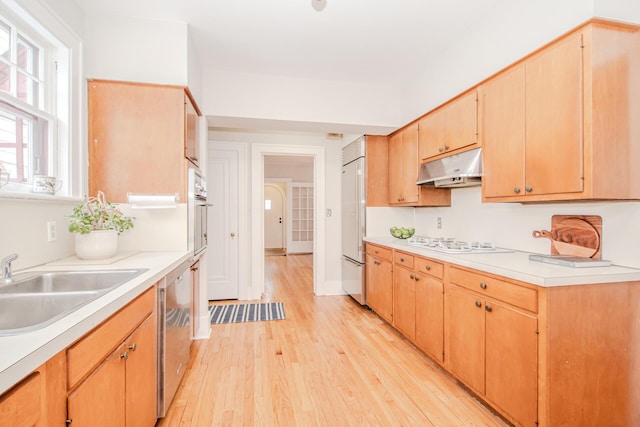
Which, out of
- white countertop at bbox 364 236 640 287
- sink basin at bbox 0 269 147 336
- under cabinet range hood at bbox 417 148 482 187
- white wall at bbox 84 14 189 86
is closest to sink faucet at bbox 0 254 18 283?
sink basin at bbox 0 269 147 336

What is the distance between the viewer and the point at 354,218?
3904 millimetres

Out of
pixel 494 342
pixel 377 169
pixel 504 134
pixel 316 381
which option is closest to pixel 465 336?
pixel 494 342

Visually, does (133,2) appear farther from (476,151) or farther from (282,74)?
(476,151)

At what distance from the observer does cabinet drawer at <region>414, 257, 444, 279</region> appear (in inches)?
86.7

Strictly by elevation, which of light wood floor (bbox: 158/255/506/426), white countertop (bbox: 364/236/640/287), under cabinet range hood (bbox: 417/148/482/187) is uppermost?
under cabinet range hood (bbox: 417/148/482/187)

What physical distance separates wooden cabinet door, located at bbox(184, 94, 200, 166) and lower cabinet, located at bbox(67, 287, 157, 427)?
1203 mm

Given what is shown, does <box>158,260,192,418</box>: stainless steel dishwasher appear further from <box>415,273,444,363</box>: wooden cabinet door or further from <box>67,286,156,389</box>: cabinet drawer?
<box>415,273,444,363</box>: wooden cabinet door

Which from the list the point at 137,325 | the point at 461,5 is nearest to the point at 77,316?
the point at 137,325

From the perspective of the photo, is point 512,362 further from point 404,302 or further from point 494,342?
point 404,302

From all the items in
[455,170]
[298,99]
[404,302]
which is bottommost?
[404,302]

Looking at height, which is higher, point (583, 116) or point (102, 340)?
point (583, 116)

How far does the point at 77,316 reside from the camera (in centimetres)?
90

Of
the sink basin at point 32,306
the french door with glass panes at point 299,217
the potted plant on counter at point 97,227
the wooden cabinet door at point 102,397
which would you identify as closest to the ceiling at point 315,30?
the potted plant on counter at point 97,227

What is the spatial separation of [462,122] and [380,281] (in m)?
1.80
